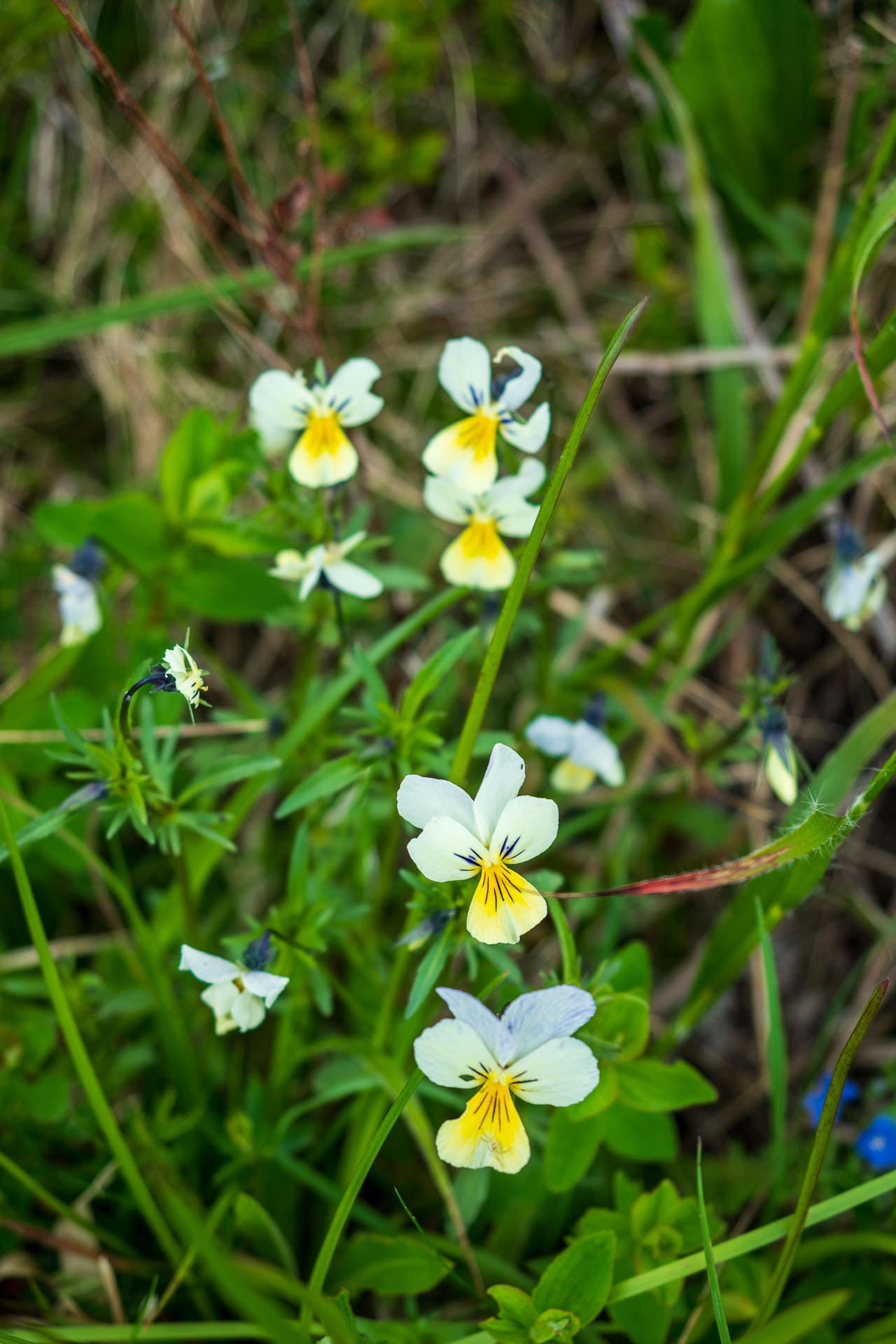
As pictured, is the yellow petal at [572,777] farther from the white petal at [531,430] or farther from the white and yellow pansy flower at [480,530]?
the white petal at [531,430]

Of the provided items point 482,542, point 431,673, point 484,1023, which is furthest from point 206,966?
point 482,542

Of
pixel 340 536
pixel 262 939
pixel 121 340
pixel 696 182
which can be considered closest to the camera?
pixel 262 939

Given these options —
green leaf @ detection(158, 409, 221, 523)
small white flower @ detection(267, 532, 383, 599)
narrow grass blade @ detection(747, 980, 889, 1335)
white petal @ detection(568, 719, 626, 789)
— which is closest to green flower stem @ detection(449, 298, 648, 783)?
small white flower @ detection(267, 532, 383, 599)

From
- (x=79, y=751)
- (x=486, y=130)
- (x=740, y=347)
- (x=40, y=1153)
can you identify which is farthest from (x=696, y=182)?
(x=40, y=1153)

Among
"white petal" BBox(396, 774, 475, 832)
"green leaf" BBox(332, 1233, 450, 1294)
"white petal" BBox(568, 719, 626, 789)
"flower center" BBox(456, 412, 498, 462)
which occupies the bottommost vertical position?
"green leaf" BBox(332, 1233, 450, 1294)

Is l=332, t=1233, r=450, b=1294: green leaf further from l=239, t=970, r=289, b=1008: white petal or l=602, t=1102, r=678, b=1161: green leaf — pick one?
l=239, t=970, r=289, b=1008: white petal

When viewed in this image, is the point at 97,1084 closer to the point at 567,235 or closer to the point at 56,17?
the point at 56,17
